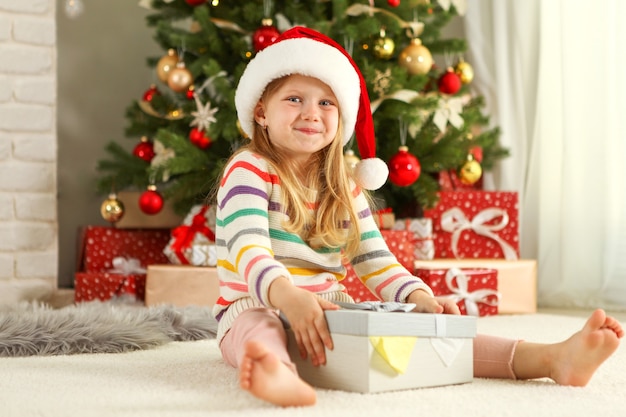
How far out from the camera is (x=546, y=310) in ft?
8.20

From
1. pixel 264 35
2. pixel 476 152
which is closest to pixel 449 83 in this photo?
pixel 476 152

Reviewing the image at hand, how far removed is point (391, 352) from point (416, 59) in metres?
1.42

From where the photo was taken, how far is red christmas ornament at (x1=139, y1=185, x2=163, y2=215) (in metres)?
2.29

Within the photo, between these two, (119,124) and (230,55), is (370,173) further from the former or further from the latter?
(119,124)

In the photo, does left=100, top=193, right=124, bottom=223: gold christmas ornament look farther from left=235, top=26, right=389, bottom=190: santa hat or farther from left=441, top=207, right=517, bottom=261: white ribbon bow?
left=235, top=26, right=389, bottom=190: santa hat

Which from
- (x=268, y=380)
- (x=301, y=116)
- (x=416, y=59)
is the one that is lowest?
(x=268, y=380)

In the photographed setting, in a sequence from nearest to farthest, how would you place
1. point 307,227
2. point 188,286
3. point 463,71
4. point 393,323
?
point 393,323
point 307,227
point 188,286
point 463,71

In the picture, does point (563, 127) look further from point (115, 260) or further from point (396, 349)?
point (396, 349)

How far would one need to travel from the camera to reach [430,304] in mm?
1208

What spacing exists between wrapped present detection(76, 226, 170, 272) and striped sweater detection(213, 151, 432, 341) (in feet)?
3.67

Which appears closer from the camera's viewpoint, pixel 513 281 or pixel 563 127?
pixel 513 281

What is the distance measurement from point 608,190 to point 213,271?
3.90ft

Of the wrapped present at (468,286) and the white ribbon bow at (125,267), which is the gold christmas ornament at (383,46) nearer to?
the wrapped present at (468,286)

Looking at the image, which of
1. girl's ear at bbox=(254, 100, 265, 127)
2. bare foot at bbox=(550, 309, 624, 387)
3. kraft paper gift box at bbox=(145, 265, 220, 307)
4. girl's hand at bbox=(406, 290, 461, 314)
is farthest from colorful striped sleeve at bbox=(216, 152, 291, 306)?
kraft paper gift box at bbox=(145, 265, 220, 307)
